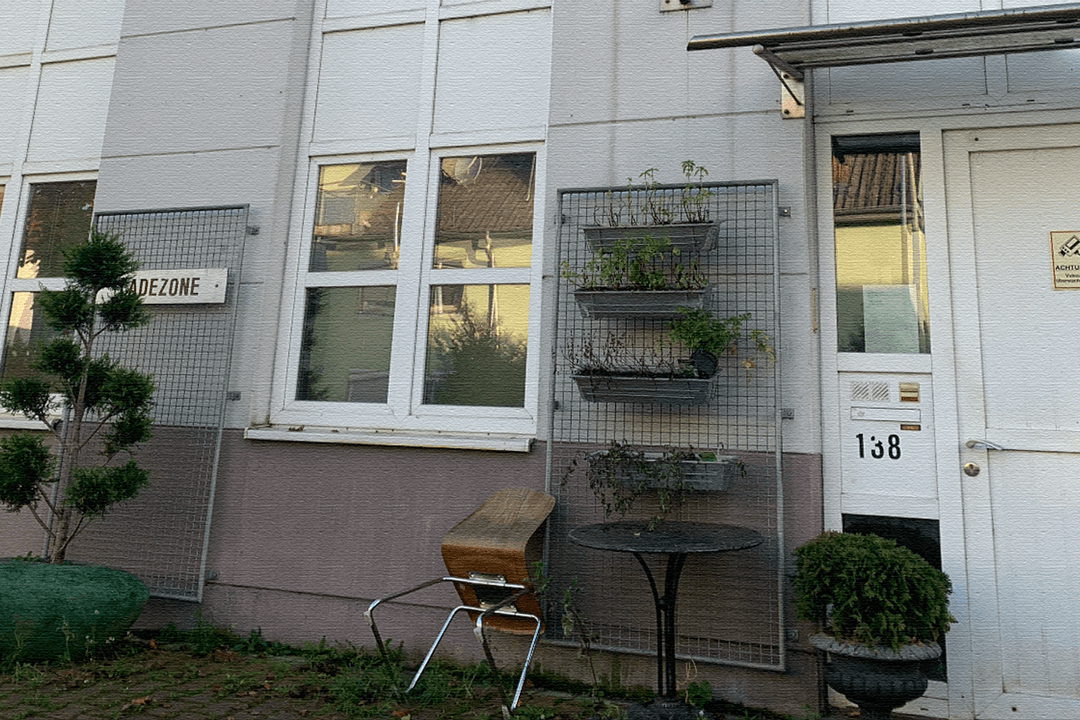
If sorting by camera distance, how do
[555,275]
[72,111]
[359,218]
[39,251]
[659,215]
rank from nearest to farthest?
1. [659,215]
2. [555,275]
3. [359,218]
4. [39,251]
5. [72,111]

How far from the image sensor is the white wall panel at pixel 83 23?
5.29 metres

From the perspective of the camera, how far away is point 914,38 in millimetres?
2980

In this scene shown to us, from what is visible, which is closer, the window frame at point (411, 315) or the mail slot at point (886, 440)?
the mail slot at point (886, 440)

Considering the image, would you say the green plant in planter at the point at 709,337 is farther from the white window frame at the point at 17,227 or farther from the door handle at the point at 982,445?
the white window frame at the point at 17,227

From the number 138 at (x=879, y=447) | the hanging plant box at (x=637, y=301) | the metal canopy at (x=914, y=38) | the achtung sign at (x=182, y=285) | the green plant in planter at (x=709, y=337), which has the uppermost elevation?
the metal canopy at (x=914, y=38)

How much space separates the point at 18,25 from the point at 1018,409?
7.21 meters

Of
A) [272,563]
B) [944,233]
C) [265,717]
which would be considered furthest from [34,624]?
[944,233]

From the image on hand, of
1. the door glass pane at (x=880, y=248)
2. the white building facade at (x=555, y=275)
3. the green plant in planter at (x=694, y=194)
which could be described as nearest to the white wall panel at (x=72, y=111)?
the white building facade at (x=555, y=275)

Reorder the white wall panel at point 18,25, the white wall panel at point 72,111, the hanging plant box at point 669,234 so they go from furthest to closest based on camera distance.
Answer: the white wall panel at point 18,25, the white wall panel at point 72,111, the hanging plant box at point 669,234

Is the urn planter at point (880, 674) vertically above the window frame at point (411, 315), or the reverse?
the window frame at point (411, 315)

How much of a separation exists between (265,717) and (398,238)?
2.60m

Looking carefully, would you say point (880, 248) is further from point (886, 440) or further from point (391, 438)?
point (391, 438)

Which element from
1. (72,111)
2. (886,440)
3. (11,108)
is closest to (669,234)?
(886,440)

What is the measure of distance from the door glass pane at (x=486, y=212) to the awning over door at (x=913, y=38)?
134 centimetres
